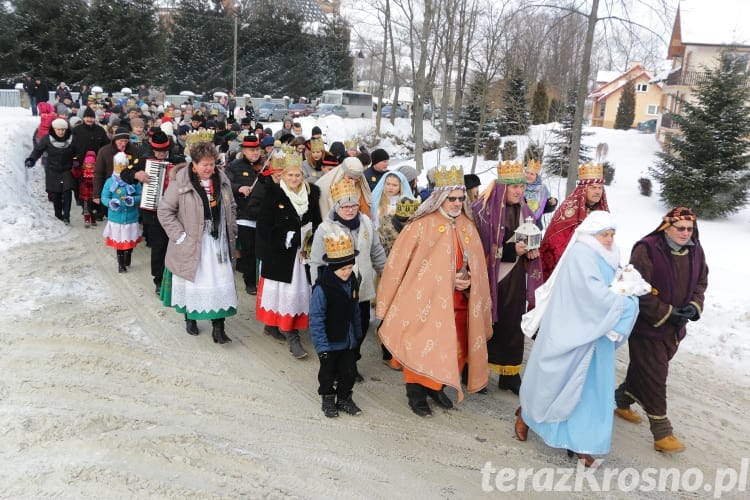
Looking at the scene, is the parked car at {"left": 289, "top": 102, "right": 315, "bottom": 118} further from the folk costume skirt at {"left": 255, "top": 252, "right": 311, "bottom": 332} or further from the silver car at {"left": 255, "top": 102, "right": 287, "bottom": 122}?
the folk costume skirt at {"left": 255, "top": 252, "right": 311, "bottom": 332}

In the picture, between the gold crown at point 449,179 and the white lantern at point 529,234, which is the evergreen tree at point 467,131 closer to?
the white lantern at point 529,234

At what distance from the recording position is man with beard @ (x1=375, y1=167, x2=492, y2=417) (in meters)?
4.52

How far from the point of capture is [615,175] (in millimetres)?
19078

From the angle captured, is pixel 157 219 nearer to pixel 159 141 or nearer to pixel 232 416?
pixel 159 141

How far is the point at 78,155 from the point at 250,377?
23.1 ft

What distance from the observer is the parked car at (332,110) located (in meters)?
34.3

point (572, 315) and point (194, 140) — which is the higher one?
point (194, 140)

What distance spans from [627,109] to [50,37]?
36.8m

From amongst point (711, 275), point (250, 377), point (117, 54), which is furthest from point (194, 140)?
point (117, 54)

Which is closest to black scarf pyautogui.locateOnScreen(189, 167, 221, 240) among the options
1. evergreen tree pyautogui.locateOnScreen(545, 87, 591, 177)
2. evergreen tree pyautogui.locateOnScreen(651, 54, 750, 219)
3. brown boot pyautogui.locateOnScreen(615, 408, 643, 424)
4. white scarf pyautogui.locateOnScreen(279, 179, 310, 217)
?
white scarf pyautogui.locateOnScreen(279, 179, 310, 217)

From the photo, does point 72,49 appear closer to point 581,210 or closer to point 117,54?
point 117,54

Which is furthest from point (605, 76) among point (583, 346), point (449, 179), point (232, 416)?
point (232, 416)

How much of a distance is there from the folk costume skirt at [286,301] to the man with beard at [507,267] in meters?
1.94

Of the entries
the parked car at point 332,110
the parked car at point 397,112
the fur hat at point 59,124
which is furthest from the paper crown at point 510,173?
the parked car at point 397,112
